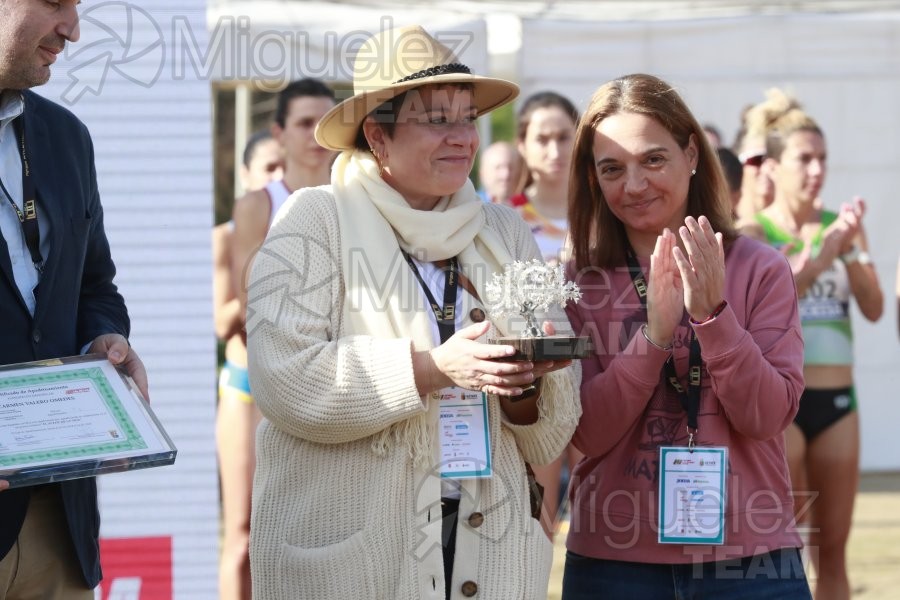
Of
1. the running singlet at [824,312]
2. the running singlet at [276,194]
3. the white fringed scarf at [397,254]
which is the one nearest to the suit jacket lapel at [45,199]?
the white fringed scarf at [397,254]

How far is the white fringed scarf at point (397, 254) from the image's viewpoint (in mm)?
2961

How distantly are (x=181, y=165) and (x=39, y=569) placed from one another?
5.68 feet

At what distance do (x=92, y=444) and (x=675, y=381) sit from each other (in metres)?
1.38

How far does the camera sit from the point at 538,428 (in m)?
3.04

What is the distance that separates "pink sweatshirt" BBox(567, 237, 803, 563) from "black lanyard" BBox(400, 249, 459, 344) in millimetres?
422

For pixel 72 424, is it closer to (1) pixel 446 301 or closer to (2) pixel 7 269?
(2) pixel 7 269

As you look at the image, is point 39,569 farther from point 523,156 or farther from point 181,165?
point 523,156

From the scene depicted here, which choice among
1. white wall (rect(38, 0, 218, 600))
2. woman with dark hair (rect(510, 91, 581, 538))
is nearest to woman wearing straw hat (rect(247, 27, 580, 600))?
white wall (rect(38, 0, 218, 600))

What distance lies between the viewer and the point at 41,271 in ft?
9.42

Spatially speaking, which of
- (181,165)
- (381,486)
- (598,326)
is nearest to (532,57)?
(181,165)

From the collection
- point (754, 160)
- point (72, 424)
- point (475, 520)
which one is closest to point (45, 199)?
point (72, 424)

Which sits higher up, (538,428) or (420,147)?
(420,147)

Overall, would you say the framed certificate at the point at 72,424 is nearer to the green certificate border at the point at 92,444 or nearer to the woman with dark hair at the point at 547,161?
the green certificate border at the point at 92,444

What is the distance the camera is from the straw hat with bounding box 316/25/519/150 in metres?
3.06
